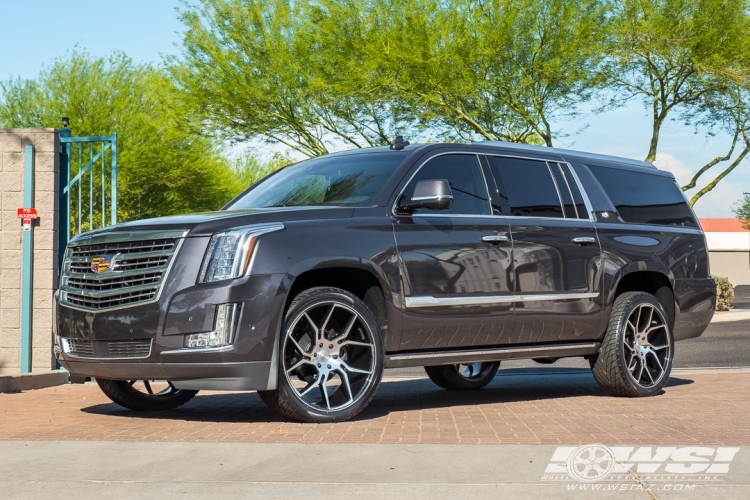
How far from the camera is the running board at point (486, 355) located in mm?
8281

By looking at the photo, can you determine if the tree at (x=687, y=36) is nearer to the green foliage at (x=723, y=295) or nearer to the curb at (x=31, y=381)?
the green foliage at (x=723, y=295)

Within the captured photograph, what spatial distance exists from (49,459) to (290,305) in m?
2.03

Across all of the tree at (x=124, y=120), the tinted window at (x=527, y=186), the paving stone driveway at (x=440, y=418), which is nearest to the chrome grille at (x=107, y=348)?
the paving stone driveway at (x=440, y=418)

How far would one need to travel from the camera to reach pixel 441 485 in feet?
17.4

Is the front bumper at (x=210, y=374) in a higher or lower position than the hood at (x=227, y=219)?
lower

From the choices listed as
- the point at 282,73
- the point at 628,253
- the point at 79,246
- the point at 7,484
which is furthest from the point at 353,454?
the point at 282,73

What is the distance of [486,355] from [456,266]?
31.6 inches

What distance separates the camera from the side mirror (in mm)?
8133

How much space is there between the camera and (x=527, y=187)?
946cm

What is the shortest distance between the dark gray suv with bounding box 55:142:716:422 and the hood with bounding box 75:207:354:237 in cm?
2

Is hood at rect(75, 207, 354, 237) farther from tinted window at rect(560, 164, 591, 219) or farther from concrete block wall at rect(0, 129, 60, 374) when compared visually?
concrete block wall at rect(0, 129, 60, 374)

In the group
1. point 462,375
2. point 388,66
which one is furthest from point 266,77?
point 462,375

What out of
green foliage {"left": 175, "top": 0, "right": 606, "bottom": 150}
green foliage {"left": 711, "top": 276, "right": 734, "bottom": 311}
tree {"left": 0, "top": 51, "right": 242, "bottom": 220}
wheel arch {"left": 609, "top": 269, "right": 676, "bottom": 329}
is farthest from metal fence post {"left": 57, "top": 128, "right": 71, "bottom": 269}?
tree {"left": 0, "top": 51, "right": 242, "bottom": 220}

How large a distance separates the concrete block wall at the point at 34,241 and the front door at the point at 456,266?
5080 mm
